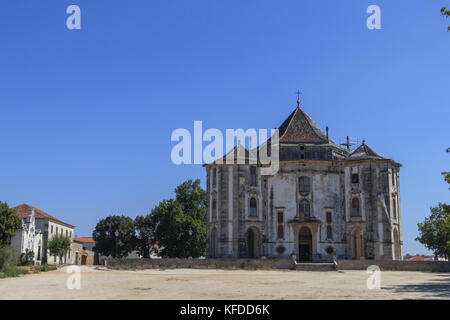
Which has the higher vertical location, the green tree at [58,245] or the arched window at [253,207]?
the arched window at [253,207]

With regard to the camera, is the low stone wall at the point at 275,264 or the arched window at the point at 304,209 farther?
the arched window at the point at 304,209

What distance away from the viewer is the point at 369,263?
4728 cm

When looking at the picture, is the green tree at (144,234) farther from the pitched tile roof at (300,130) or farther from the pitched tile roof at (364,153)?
the pitched tile roof at (364,153)

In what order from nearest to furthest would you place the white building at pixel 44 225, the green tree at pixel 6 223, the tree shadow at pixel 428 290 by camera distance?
the tree shadow at pixel 428 290, the green tree at pixel 6 223, the white building at pixel 44 225

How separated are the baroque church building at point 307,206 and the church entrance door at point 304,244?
0.11m

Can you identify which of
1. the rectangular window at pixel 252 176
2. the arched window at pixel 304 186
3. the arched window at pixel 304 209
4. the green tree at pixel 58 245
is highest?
the rectangular window at pixel 252 176

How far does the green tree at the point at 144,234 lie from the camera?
74.0 meters

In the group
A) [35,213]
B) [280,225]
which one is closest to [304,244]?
[280,225]

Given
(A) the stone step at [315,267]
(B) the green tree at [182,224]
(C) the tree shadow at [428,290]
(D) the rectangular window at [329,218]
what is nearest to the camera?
(C) the tree shadow at [428,290]

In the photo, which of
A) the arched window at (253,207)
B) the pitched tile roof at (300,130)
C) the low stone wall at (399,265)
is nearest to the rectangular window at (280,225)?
the arched window at (253,207)

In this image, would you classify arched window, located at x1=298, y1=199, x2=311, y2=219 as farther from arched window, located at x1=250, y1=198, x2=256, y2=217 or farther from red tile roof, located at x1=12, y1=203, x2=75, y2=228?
red tile roof, located at x1=12, y1=203, x2=75, y2=228

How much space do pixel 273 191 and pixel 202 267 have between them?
1276 cm
